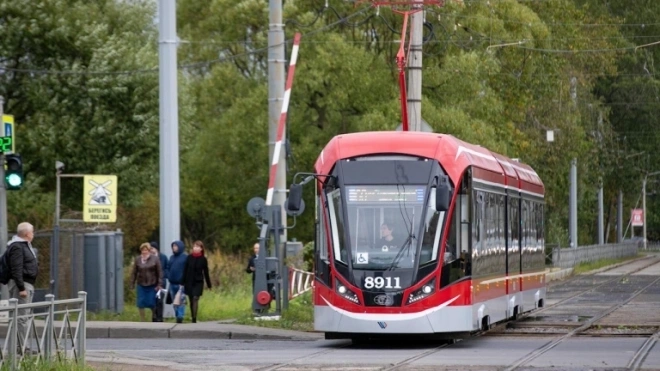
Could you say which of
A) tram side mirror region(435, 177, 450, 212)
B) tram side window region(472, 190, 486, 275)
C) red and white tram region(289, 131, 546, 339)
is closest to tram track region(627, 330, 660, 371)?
red and white tram region(289, 131, 546, 339)

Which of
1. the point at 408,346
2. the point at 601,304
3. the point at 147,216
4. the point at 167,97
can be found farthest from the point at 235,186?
the point at 408,346

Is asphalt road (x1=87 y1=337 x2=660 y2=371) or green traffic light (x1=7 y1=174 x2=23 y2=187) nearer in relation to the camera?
asphalt road (x1=87 y1=337 x2=660 y2=371)

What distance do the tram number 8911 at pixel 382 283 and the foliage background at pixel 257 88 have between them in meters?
14.2

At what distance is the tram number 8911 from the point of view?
2005 cm

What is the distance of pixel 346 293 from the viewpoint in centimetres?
2023

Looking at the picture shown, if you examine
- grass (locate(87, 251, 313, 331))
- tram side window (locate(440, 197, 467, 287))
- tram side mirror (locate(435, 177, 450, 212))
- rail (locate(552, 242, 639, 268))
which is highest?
tram side mirror (locate(435, 177, 450, 212))

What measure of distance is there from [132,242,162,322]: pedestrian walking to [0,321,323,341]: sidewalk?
52.4 inches

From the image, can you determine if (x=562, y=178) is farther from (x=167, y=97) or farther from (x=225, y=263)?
(x=167, y=97)

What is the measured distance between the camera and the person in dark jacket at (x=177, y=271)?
26672 mm

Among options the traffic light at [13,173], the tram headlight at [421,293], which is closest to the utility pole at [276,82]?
the traffic light at [13,173]

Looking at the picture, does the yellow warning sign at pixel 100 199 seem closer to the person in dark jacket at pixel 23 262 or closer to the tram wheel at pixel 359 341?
the tram wheel at pixel 359 341

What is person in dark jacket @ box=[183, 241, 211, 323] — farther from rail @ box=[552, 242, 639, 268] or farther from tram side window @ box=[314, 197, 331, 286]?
rail @ box=[552, 242, 639, 268]

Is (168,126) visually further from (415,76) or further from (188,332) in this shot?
(415,76)

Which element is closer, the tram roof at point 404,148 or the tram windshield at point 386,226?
the tram windshield at point 386,226
